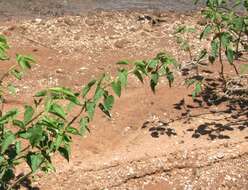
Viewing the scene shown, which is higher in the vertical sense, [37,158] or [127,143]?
[37,158]

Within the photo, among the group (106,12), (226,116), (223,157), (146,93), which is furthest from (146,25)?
(223,157)

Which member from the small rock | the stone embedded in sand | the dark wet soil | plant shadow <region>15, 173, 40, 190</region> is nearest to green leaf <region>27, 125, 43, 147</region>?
plant shadow <region>15, 173, 40, 190</region>

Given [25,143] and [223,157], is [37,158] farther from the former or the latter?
[223,157]

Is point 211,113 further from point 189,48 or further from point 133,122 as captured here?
point 189,48

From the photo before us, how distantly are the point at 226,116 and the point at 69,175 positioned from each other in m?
1.47

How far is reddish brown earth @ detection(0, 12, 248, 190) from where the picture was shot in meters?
4.57

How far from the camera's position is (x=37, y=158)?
3082mm

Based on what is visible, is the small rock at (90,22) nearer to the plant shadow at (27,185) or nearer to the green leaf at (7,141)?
the plant shadow at (27,185)

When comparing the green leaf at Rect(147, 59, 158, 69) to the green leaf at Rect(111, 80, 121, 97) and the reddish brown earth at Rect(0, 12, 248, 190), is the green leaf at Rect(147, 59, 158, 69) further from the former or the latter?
the reddish brown earth at Rect(0, 12, 248, 190)

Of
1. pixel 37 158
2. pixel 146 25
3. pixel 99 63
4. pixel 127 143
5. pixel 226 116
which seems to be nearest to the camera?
pixel 37 158

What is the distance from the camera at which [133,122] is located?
5148mm

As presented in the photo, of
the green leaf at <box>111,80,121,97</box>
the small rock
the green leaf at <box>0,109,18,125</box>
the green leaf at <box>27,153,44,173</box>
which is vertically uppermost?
the green leaf at <box>111,80,121,97</box>

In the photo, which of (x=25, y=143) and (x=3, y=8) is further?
(x=3, y=8)

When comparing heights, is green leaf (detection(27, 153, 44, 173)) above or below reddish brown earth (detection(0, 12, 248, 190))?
above
